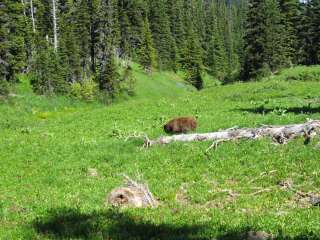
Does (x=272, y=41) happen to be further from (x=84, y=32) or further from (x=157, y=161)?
Result: (x=157, y=161)

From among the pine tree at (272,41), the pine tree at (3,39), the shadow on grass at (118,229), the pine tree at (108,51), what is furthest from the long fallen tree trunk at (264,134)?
the pine tree at (108,51)

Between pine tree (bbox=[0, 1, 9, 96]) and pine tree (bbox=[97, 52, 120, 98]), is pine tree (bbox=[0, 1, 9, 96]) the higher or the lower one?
the higher one

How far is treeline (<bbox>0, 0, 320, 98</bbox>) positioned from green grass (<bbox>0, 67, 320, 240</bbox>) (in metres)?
28.2

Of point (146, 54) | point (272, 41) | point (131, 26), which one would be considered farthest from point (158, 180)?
point (131, 26)

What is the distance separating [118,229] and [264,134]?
11.7 meters

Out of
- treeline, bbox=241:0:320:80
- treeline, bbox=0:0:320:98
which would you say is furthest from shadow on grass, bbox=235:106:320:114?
treeline, bbox=241:0:320:80

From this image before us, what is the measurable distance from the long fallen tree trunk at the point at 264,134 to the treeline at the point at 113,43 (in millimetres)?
33933

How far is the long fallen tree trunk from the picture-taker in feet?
70.3

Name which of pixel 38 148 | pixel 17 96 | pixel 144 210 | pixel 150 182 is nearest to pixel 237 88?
pixel 17 96

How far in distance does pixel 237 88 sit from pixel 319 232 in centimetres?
4374

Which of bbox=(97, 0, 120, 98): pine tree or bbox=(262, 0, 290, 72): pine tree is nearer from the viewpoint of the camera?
bbox=(262, 0, 290, 72): pine tree

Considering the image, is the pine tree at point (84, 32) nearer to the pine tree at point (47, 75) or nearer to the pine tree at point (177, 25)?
the pine tree at point (47, 75)

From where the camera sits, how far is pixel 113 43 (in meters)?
100

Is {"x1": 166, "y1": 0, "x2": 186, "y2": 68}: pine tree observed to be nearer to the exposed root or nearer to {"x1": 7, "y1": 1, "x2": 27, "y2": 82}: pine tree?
{"x1": 7, "y1": 1, "x2": 27, "y2": 82}: pine tree
